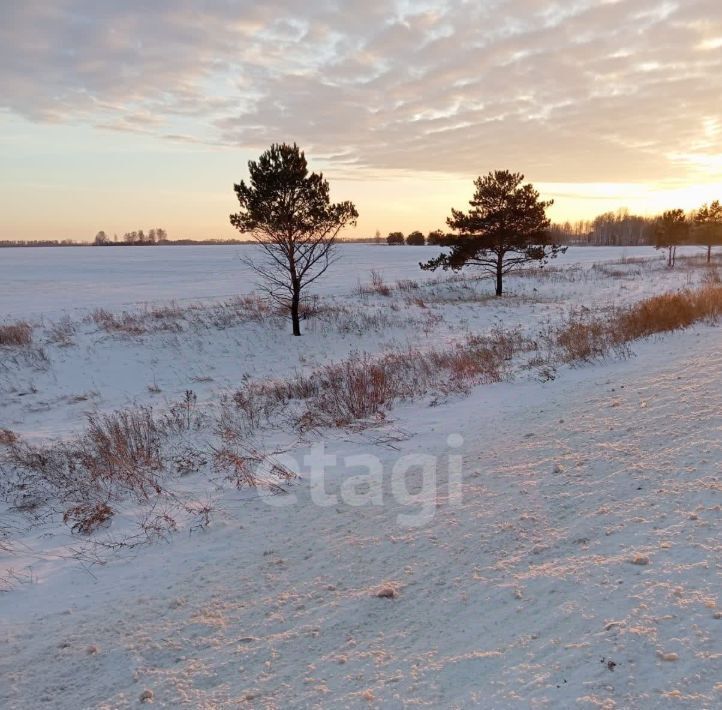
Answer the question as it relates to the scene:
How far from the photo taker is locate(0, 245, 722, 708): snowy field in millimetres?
2455

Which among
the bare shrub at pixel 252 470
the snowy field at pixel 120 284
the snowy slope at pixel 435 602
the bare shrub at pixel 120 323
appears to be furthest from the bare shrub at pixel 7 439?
the snowy field at pixel 120 284

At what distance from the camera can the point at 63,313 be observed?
72.3 ft

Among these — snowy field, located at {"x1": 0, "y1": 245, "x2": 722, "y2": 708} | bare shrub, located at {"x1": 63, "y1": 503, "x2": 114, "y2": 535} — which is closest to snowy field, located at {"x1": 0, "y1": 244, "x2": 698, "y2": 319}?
bare shrub, located at {"x1": 63, "y1": 503, "x2": 114, "y2": 535}

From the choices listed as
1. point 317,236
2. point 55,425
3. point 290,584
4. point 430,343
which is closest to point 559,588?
point 290,584

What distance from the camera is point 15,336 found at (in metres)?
16.0

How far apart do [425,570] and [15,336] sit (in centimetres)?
1700

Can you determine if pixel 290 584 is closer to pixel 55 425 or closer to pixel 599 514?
pixel 599 514

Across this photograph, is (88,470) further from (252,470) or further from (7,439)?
(7,439)

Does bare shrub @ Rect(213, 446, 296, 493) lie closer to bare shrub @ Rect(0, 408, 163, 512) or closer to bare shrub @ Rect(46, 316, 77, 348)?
bare shrub @ Rect(0, 408, 163, 512)

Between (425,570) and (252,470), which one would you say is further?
(252,470)

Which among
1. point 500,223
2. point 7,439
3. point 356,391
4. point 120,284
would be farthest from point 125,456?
point 120,284

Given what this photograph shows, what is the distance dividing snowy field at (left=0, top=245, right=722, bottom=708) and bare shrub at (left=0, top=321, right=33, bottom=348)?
11291 mm

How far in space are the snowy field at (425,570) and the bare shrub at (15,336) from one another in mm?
11291

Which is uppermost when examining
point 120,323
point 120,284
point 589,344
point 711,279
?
point 711,279
